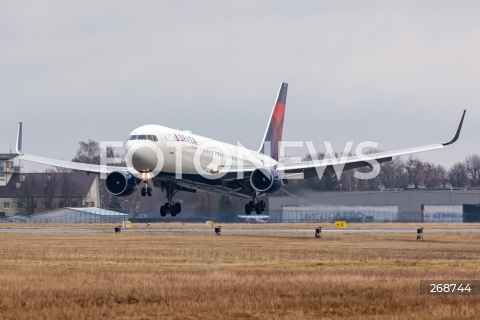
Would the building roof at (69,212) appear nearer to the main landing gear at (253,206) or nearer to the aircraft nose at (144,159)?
the main landing gear at (253,206)

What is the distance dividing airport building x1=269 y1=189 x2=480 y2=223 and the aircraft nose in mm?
36191

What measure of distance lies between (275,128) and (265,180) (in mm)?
20719

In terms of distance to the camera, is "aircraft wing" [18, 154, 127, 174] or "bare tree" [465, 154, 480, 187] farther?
"bare tree" [465, 154, 480, 187]

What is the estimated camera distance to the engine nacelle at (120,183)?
171ft

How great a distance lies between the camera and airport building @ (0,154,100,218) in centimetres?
12669

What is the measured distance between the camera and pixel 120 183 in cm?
5234

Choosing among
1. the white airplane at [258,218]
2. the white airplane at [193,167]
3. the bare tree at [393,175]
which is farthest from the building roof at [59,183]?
the white airplane at [193,167]

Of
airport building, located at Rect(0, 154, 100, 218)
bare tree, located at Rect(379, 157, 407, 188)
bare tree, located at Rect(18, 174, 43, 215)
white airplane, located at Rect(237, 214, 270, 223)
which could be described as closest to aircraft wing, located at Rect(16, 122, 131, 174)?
white airplane, located at Rect(237, 214, 270, 223)

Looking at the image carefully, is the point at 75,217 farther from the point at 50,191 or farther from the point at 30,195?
the point at 30,195

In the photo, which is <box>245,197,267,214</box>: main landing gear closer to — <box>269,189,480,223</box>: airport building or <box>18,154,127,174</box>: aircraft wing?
<box>18,154,127,174</box>: aircraft wing

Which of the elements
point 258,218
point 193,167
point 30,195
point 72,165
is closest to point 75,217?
point 30,195

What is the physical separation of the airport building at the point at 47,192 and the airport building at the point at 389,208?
39.9 m

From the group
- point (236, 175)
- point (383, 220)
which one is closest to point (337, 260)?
point (236, 175)

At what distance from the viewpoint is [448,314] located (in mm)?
21766
